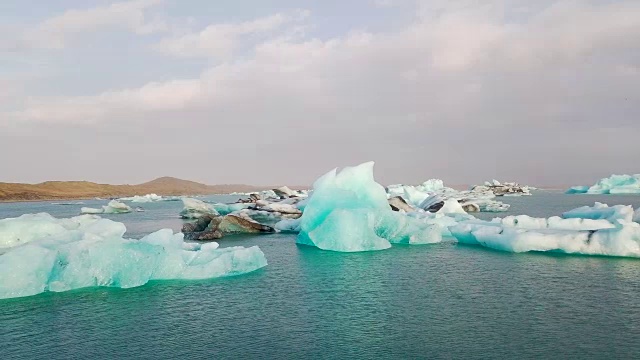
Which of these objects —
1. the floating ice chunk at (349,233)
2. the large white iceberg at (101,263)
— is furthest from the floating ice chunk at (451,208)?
the large white iceberg at (101,263)

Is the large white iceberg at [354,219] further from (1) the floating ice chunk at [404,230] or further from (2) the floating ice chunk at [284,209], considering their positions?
(2) the floating ice chunk at [284,209]

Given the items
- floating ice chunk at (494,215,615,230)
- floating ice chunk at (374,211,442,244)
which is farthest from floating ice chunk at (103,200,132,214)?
floating ice chunk at (494,215,615,230)

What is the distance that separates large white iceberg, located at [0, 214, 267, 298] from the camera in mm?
11047

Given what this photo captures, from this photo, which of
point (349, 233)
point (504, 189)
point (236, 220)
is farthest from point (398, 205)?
point (504, 189)

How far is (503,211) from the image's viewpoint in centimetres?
3859

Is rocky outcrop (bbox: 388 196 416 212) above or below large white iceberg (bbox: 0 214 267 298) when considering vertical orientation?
above

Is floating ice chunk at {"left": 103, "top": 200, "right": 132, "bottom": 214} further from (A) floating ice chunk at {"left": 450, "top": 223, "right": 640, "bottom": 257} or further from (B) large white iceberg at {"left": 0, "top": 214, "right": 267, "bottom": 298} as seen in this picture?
(A) floating ice chunk at {"left": 450, "top": 223, "right": 640, "bottom": 257}

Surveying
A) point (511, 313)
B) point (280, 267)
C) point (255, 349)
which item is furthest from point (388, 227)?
point (255, 349)

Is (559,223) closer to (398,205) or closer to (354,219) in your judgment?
(354,219)

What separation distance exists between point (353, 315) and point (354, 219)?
891 cm

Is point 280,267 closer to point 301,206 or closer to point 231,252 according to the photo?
point 231,252

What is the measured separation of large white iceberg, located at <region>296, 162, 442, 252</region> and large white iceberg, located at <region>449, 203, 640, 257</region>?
205cm

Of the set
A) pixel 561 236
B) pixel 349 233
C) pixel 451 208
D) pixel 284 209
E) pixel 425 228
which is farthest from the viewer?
pixel 451 208

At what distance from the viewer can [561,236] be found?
52.0 feet
